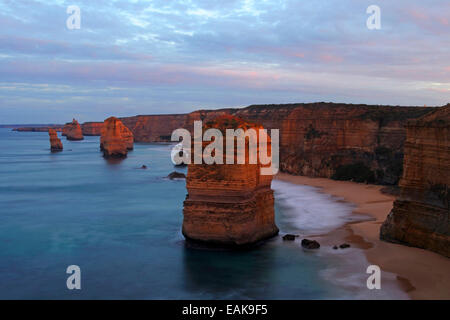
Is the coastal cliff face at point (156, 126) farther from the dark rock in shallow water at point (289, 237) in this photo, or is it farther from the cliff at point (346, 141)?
the dark rock in shallow water at point (289, 237)

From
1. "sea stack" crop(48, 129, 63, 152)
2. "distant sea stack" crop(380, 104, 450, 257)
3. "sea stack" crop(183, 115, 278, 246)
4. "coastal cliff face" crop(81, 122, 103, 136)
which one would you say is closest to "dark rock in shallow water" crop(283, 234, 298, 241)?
"sea stack" crop(183, 115, 278, 246)

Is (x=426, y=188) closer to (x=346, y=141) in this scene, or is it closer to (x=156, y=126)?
(x=346, y=141)

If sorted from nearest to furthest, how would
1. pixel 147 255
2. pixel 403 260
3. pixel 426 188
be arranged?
pixel 403 260 < pixel 426 188 < pixel 147 255

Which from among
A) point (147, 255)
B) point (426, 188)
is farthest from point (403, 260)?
point (147, 255)

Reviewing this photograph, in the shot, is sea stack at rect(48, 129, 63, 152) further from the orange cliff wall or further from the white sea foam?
the white sea foam

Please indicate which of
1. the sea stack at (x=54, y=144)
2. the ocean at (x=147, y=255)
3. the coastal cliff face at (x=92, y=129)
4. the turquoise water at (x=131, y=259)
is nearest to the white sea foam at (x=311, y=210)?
the ocean at (x=147, y=255)
